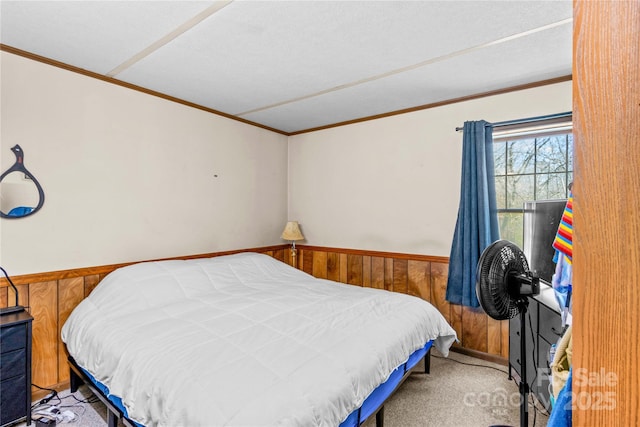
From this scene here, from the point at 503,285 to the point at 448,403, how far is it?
114 cm

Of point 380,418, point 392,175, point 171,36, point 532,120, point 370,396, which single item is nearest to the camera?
point 370,396

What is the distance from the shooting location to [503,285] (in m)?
1.59

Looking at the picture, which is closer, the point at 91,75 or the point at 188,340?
the point at 188,340

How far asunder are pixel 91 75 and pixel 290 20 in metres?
1.73

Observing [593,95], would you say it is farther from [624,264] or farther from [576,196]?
[624,264]

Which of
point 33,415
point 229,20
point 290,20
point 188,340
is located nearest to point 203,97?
point 229,20

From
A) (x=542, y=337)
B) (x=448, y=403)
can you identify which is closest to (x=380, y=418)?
(x=448, y=403)

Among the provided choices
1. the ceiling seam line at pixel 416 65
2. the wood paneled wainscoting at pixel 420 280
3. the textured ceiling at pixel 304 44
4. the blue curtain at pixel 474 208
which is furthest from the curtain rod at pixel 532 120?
the wood paneled wainscoting at pixel 420 280

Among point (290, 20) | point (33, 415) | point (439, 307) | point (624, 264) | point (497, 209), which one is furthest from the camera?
point (439, 307)

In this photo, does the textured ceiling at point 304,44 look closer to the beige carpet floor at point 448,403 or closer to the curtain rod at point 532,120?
the curtain rod at point 532,120

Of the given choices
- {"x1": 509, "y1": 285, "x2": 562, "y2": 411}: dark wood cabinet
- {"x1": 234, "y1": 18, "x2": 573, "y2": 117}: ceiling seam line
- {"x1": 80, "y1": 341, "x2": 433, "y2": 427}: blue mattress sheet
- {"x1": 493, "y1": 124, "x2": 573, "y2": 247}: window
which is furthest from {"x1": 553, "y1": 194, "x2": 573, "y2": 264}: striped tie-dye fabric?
{"x1": 493, "y1": 124, "x2": 573, "y2": 247}: window

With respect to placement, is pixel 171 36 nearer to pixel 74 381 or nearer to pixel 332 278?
pixel 74 381

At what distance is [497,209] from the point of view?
2.87 meters

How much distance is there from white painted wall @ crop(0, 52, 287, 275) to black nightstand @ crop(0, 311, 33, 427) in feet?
1.57
